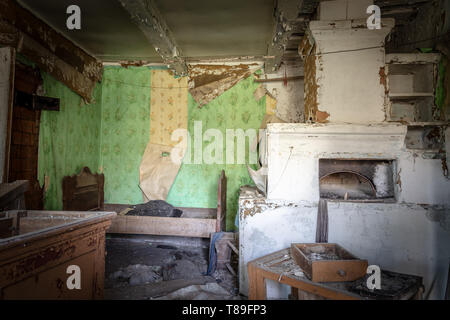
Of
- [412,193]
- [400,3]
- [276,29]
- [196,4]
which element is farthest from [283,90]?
[412,193]

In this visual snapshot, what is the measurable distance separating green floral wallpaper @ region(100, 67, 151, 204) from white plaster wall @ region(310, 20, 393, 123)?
125 inches

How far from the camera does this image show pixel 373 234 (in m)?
2.60

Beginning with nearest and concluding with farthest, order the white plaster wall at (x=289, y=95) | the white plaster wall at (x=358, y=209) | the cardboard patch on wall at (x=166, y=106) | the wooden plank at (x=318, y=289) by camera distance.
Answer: the wooden plank at (x=318, y=289) < the white plaster wall at (x=358, y=209) < the white plaster wall at (x=289, y=95) < the cardboard patch on wall at (x=166, y=106)

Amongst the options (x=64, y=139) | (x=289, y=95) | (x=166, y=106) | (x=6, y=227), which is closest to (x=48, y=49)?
(x=64, y=139)

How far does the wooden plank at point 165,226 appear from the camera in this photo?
3.83 m

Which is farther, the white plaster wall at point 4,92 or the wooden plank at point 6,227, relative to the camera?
the white plaster wall at point 4,92

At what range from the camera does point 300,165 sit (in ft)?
8.96

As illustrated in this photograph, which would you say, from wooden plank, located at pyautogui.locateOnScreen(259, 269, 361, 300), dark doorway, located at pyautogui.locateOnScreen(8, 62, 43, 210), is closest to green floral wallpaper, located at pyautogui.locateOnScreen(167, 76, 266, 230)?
dark doorway, located at pyautogui.locateOnScreen(8, 62, 43, 210)

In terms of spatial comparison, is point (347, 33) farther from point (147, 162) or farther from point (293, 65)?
point (147, 162)

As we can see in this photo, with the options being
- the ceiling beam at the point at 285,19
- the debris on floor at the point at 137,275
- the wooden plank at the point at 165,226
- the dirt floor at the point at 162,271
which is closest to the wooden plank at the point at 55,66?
the wooden plank at the point at 165,226

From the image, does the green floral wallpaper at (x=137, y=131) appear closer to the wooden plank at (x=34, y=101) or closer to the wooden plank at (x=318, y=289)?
the wooden plank at (x=34, y=101)

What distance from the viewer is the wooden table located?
157cm

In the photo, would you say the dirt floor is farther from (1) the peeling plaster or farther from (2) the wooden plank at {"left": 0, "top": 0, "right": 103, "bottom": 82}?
(2) the wooden plank at {"left": 0, "top": 0, "right": 103, "bottom": 82}

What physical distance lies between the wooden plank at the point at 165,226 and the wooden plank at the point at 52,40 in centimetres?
254
